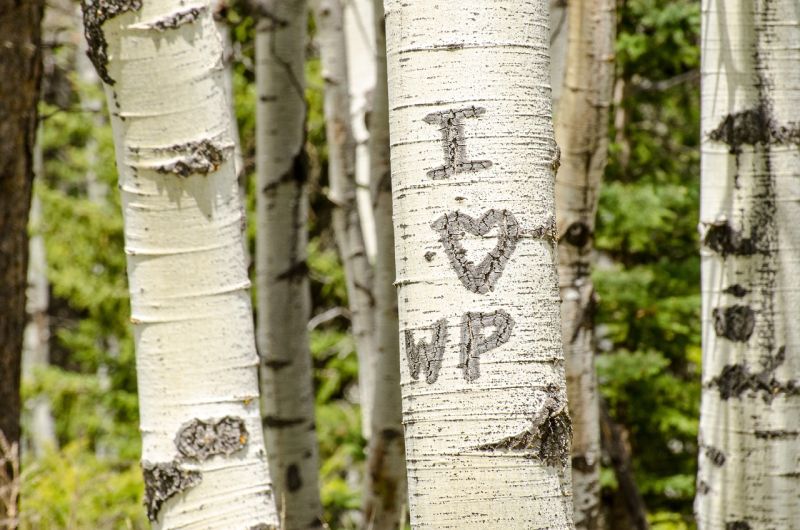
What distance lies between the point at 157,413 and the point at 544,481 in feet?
3.32

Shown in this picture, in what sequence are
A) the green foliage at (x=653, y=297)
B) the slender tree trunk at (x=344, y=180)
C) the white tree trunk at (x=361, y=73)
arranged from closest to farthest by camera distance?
1. the slender tree trunk at (x=344, y=180)
2. the white tree trunk at (x=361, y=73)
3. the green foliage at (x=653, y=297)

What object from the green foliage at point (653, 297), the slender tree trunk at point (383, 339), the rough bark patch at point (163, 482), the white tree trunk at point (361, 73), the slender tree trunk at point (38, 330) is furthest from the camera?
the slender tree trunk at point (38, 330)

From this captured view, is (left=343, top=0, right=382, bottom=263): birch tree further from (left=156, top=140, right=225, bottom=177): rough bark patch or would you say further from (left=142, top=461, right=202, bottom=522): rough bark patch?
(left=142, top=461, right=202, bottom=522): rough bark patch

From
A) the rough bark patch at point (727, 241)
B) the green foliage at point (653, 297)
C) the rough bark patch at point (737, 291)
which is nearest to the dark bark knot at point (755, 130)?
the rough bark patch at point (727, 241)

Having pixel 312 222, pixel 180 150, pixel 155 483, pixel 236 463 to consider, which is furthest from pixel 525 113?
pixel 312 222

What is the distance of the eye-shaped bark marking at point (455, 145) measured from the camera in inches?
48.6

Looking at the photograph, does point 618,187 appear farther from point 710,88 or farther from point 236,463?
point 236,463

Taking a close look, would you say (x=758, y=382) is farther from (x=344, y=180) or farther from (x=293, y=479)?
(x=344, y=180)

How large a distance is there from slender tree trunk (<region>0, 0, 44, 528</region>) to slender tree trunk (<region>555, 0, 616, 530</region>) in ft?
7.11

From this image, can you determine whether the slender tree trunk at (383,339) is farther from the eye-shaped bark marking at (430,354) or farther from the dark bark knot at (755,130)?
the eye-shaped bark marking at (430,354)

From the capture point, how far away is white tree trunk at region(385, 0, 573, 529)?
1199 mm

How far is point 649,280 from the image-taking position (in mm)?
5129

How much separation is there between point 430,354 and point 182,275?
832 mm

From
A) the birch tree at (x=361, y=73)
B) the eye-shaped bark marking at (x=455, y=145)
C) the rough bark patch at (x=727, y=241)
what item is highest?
the birch tree at (x=361, y=73)
